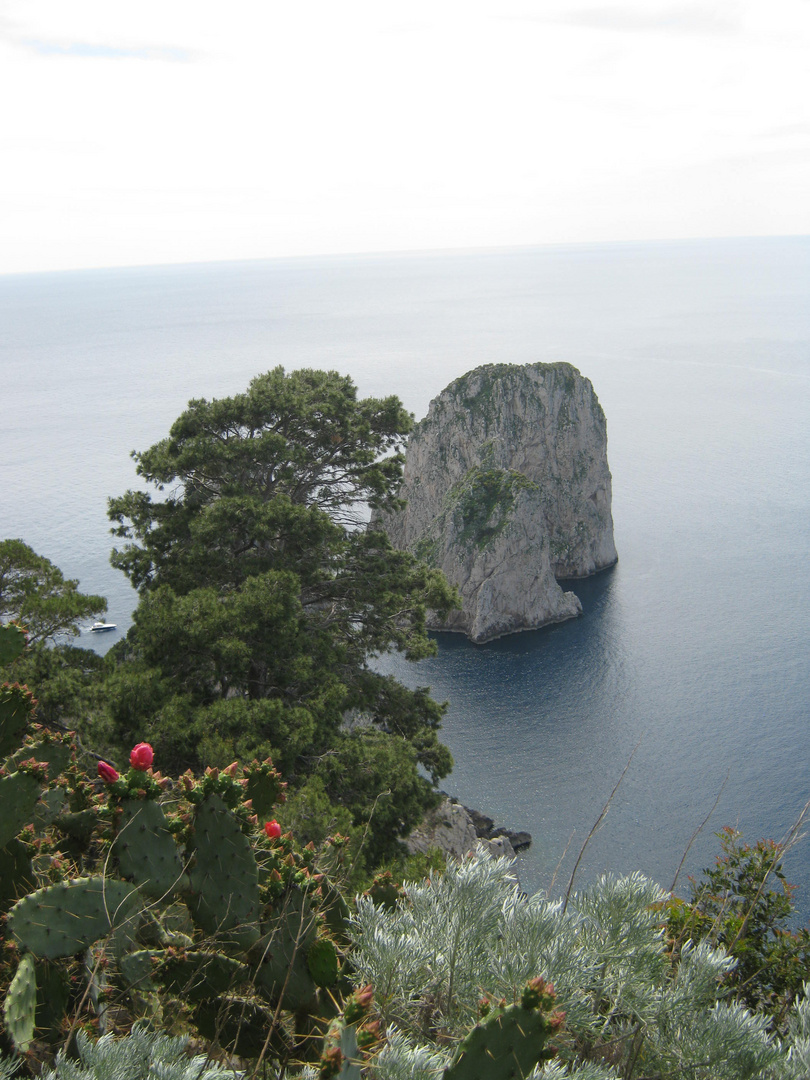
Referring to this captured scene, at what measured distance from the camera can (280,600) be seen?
18984mm

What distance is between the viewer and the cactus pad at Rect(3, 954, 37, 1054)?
4.19 m

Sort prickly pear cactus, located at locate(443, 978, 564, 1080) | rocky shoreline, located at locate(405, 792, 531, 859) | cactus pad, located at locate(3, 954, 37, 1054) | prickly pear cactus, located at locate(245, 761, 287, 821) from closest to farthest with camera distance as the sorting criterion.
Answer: prickly pear cactus, located at locate(443, 978, 564, 1080)
cactus pad, located at locate(3, 954, 37, 1054)
prickly pear cactus, located at locate(245, 761, 287, 821)
rocky shoreline, located at locate(405, 792, 531, 859)

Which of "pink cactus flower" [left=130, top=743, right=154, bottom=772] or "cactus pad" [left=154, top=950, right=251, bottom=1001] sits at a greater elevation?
"pink cactus flower" [left=130, top=743, right=154, bottom=772]

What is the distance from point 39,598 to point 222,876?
48.4ft

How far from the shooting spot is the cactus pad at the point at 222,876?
5.66 m

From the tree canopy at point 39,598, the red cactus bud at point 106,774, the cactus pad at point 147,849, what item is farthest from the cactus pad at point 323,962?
the tree canopy at point 39,598

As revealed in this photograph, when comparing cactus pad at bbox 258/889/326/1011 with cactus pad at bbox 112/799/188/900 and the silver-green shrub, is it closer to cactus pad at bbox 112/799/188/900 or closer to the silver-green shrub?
the silver-green shrub

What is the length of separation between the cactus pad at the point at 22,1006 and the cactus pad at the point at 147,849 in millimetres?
1082

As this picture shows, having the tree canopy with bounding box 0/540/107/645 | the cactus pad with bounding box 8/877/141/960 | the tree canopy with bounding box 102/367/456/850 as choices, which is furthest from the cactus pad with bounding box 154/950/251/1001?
the tree canopy with bounding box 0/540/107/645

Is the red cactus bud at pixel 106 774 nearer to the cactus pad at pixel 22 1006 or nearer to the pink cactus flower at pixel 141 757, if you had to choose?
the pink cactus flower at pixel 141 757

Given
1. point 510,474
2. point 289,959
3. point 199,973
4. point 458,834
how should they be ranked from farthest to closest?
point 510,474 → point 458,834 → point 289,959 → point 199,973

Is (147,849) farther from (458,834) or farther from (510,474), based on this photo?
(510,474)

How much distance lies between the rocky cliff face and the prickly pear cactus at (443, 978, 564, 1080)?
63.3 m

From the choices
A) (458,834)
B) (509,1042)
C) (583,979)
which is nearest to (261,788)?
(583,979)
